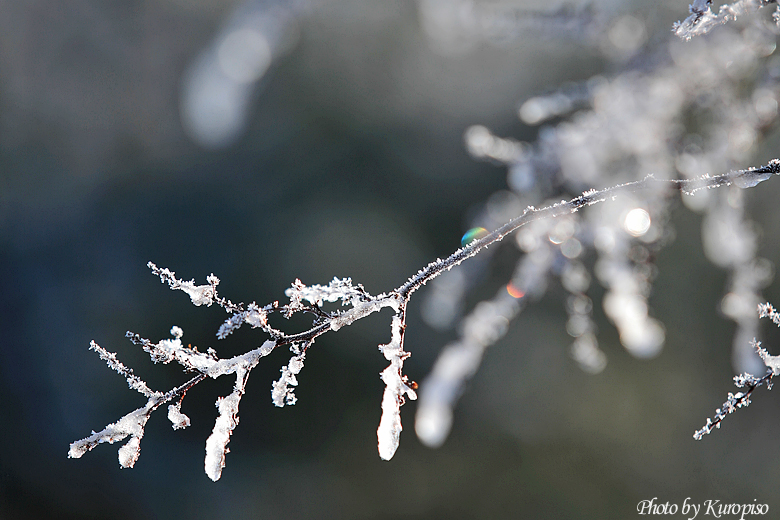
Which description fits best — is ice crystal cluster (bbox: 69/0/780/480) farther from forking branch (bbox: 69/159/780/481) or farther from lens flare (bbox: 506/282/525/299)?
forking branch (bbox: 69/159/780/481)

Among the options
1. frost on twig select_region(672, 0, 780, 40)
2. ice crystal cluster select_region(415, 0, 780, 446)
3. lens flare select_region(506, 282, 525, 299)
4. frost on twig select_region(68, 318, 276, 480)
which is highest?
ice crystal cluster select_region(415, 0, 780, 446)

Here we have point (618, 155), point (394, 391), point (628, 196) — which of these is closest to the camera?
point (394, 391)

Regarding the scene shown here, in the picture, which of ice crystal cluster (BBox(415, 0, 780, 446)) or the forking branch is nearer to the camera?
the forking branch

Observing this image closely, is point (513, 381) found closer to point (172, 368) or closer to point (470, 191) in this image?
point (470, 191)

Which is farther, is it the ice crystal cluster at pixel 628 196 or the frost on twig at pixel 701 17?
the ice crystal cluster at pixel 628 196

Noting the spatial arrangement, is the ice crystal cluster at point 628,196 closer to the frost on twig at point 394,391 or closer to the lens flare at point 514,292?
the lens flare at point 514,292

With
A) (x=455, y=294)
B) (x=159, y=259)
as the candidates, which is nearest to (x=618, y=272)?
(x=455, y=294)

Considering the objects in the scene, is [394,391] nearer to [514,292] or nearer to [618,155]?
[514,292]

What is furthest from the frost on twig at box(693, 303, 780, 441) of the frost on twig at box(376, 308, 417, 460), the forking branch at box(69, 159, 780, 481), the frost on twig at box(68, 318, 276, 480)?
the frost on twig at box(68, 318, 276, 480)

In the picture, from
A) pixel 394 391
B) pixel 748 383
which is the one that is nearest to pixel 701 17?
pixel 748 383

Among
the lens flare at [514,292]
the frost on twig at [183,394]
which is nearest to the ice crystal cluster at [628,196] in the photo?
the lens flare at [514,292]

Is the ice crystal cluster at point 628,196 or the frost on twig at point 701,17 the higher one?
the ice crystal cluster at point 628,196
